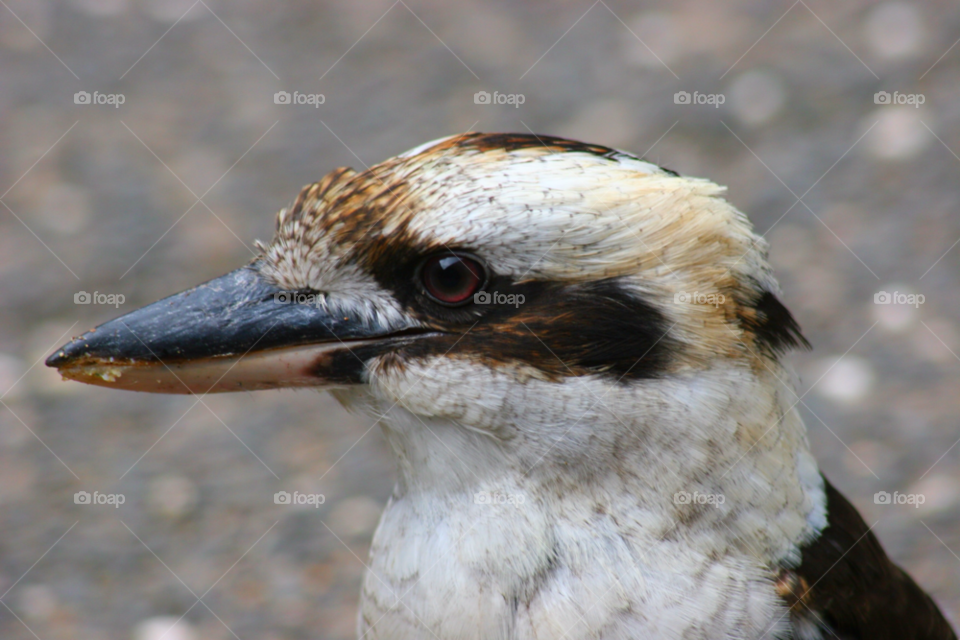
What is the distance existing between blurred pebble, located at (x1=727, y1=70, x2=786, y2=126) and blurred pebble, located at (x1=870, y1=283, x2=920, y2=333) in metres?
1.52

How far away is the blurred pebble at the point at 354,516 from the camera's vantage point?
4477 mm

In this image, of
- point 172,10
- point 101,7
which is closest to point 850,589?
point 172,10

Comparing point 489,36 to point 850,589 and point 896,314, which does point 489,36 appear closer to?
point 896,314

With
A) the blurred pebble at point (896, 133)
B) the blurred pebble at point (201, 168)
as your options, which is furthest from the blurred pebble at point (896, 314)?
the blurred pebble at point (201, 168)

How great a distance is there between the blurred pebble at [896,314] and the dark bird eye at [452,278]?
358 centimetres

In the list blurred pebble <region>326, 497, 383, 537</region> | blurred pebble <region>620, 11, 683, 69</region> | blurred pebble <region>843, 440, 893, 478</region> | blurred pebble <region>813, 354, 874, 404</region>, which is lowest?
blurred pebble <region>326, 497, 383, 537</region>

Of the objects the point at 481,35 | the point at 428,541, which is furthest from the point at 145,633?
the point at 481,35

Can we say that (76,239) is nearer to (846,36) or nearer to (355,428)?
(355,428)

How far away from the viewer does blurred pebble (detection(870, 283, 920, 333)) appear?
5.17m

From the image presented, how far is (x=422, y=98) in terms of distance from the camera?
665 centimetres

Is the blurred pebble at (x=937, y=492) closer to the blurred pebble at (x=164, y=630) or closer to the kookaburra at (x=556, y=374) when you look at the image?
the kookaburra at (x=556, y=374)

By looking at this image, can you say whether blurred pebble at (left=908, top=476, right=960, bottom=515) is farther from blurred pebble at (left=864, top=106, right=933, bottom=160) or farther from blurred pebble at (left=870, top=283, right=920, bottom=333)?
blurred pebble at (left=864, top=106, right=933, bottom=160)

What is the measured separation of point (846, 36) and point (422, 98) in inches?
114

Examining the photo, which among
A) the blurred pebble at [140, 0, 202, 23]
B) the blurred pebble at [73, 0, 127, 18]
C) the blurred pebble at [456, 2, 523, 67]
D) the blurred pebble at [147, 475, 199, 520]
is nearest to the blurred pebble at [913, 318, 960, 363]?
the blurred pebble at [456, 2, 523, 67]
